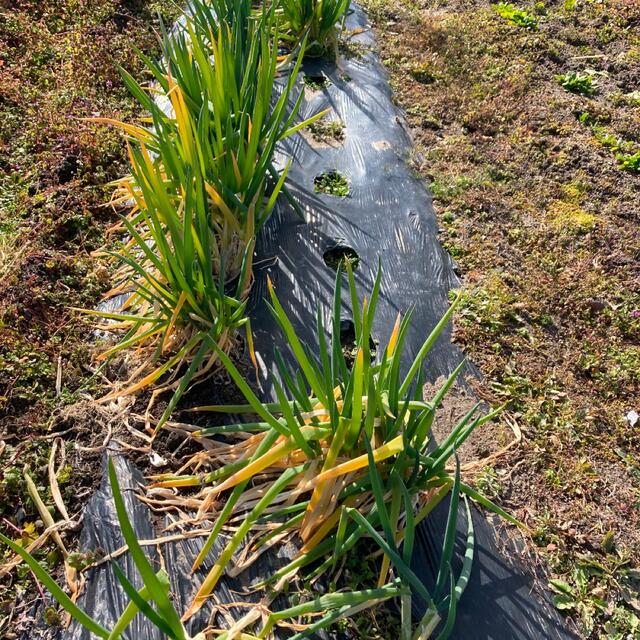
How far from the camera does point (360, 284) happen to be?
223 cm

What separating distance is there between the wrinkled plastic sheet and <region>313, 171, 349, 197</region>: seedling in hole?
0.03 metres

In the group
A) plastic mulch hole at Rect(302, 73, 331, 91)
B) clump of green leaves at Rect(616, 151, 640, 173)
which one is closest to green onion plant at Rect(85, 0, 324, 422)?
plastic mulch hole at Rect(302, 73, 331, 91)

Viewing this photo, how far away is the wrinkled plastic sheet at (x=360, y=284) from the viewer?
1418mm

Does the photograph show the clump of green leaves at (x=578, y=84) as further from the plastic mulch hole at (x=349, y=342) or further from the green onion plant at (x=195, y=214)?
the plastic mulch hole at (x=349, y=342)

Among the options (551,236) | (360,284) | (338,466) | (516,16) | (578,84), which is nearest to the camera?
(338,466)

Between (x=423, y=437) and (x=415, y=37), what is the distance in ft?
10.4

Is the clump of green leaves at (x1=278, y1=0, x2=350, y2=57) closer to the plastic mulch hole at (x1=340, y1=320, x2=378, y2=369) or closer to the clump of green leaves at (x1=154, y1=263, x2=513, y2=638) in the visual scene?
the plastic mulch hole at (x1=340, y1=320, x2=378, y2=369)

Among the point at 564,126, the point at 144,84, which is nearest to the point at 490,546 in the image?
the point at 564,126

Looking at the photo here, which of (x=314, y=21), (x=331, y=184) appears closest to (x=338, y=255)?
(x=331, y=184)

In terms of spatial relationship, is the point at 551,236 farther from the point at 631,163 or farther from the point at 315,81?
the point at 315,81

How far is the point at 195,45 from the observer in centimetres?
199

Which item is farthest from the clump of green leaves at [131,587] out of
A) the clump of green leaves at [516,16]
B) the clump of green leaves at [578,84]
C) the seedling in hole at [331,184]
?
the clump of green leaves at [516,16]

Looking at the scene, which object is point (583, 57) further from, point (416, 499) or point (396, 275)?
point (416, 499)

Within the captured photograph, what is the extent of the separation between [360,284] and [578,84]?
2.26 metres
